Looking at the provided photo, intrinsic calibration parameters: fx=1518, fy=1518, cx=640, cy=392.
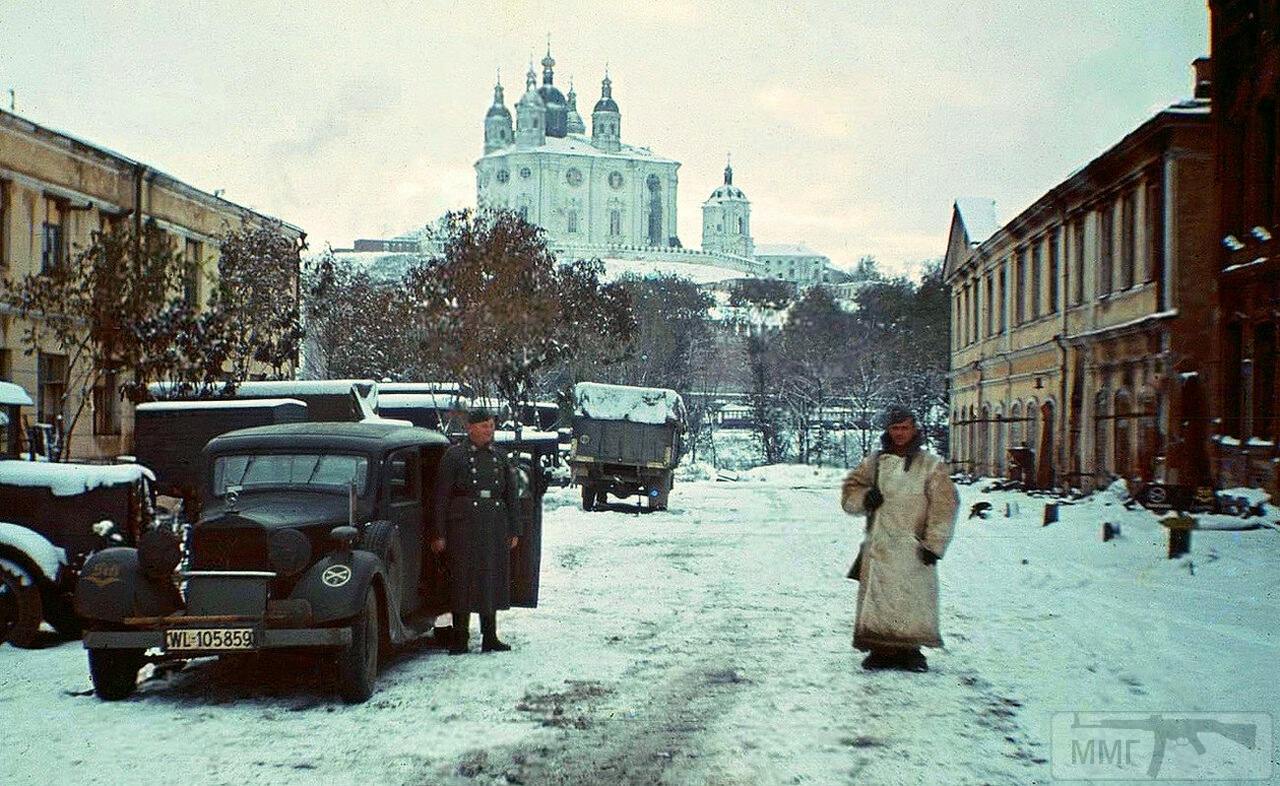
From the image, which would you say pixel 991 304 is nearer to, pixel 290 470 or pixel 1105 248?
pixel 1105 248

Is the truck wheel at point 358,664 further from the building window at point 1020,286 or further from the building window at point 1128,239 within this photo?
the building window at point 1020,286

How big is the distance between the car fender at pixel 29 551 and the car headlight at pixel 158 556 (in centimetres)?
271

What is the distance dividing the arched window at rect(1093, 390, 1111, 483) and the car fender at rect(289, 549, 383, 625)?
906 inches

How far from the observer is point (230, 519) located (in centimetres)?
922

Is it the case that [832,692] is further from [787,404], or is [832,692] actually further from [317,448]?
[787,404]

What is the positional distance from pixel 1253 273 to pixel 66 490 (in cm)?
1706

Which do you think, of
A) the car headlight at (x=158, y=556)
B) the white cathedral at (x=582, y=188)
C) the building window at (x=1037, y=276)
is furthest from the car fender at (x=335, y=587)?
the white cathedral at (x=582, y=188)

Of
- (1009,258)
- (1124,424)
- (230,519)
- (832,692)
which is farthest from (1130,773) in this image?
(1009,258)

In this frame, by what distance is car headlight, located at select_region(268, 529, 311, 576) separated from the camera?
359 inches

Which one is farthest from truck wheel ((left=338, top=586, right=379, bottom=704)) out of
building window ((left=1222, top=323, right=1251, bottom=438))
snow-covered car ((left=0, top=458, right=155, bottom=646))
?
building window ((left=1222, top=323, right=1251, bottom=438))

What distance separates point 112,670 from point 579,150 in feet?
587

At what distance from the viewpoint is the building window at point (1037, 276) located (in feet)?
124

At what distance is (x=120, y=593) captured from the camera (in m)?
9.07

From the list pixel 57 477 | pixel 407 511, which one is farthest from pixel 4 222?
pixel 407 511
